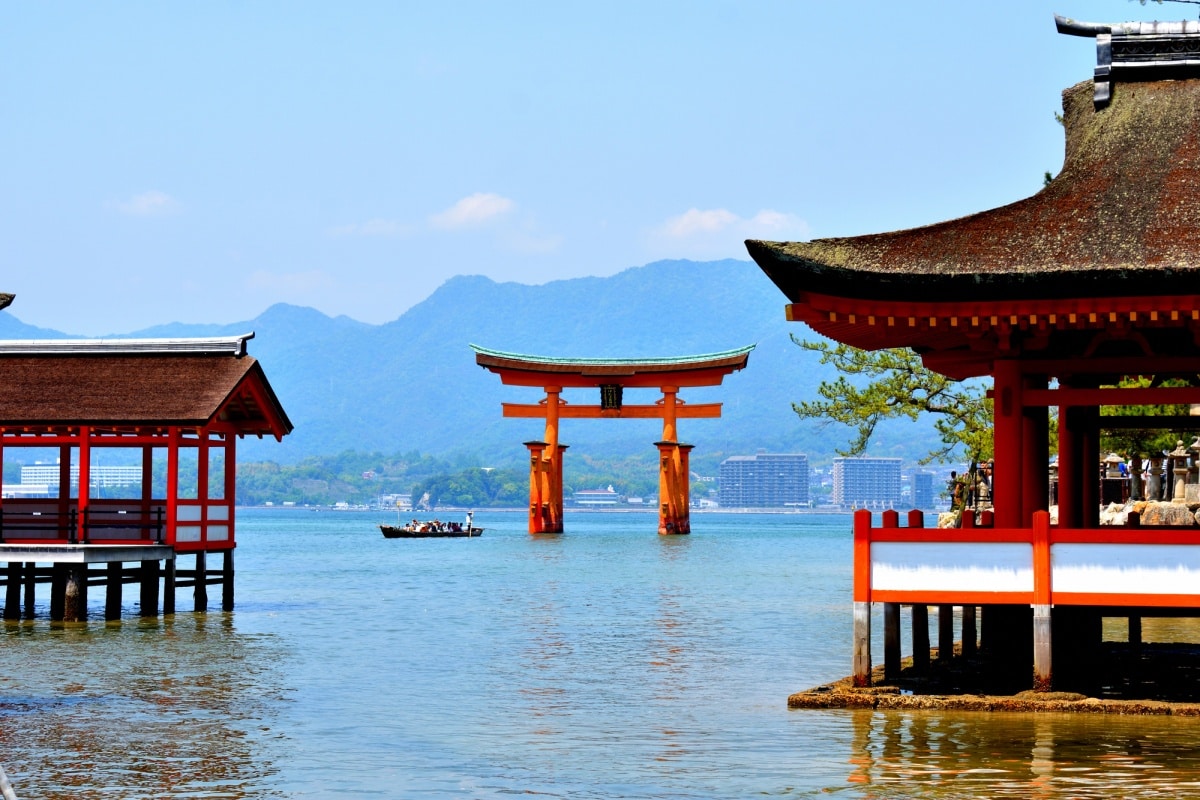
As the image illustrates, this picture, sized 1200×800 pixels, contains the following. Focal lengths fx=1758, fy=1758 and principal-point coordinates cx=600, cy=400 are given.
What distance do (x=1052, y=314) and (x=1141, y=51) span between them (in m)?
4.01

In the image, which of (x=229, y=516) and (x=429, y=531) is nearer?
(x=229, y=516)

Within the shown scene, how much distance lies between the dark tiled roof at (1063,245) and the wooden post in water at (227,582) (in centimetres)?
1820

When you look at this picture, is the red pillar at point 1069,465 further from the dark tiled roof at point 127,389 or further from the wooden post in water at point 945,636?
the dark tiled roof at point 127,389

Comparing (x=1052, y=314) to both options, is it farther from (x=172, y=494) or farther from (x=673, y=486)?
(x=673, y=486)

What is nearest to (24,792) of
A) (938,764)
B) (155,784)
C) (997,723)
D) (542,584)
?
(155,784)

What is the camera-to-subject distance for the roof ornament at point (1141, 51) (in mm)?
17453

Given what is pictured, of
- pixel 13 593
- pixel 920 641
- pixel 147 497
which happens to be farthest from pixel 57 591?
pixel 920 641

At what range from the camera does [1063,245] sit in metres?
15.4

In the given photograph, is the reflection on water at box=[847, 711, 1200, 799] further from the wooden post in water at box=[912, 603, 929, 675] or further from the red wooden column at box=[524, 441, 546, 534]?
the red wooden column at box=[524, 441, 546, 534]

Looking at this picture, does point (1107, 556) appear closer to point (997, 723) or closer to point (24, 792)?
point (997, 723)

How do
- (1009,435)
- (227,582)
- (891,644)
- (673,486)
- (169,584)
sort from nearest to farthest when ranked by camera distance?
(1009,435) → (891,644) → (169,584) → (227,582) → (673,486)

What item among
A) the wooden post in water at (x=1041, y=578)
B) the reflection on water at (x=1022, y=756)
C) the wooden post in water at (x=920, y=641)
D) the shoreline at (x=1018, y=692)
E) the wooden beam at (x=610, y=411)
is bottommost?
the reflection on water at (x=1022, y=756)

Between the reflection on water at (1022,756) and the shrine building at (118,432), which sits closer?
the reflection on water at (1022,756)

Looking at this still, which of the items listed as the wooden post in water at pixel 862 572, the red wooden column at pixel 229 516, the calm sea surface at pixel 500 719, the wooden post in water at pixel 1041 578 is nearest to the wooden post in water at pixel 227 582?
the red wooden column at pixel 229 516
